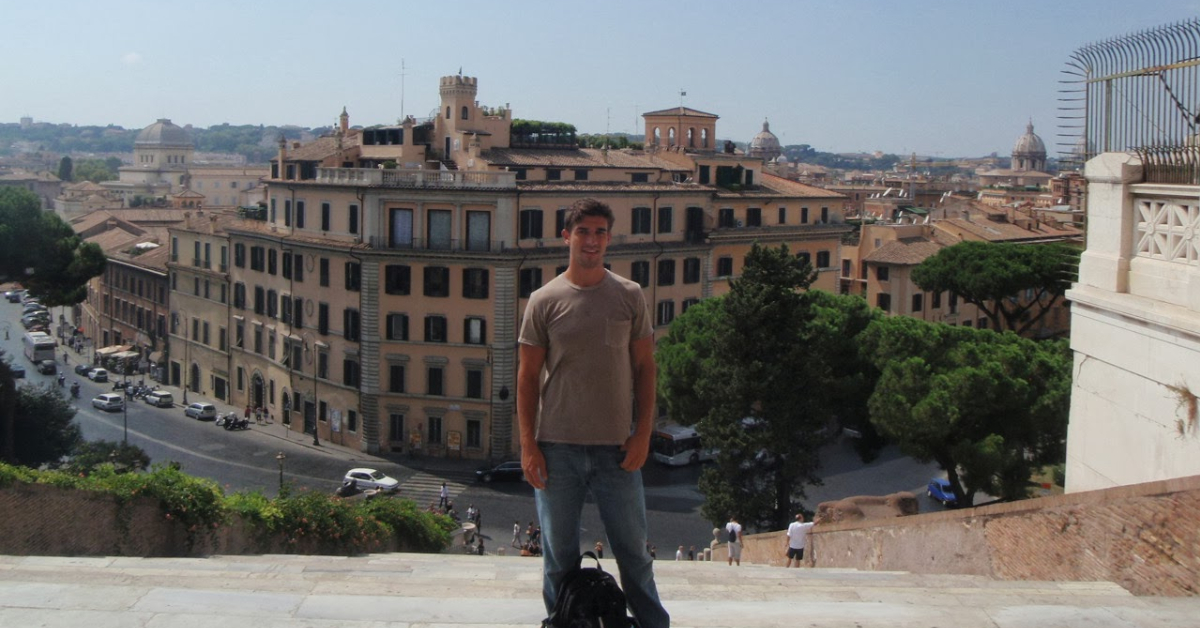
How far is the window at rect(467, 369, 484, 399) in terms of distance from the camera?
3919 centimetres

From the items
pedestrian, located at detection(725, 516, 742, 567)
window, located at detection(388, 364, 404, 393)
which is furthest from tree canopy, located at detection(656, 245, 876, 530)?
window, located at detection(388, 364, 404, 393)

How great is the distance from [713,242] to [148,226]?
47.6 m

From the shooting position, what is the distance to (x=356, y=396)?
1603 inches

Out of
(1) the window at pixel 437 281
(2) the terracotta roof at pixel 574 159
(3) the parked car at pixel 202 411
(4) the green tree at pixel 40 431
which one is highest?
(2) the terracotta roof at pixel 574 159

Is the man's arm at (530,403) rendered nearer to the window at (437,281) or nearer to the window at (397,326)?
the window at (437,281)

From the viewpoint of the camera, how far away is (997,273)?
157 ft

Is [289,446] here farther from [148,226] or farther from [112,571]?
[148,226]

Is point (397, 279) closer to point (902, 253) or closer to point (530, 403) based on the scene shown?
point (902, 253)

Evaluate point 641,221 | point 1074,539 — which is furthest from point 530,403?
point 641,221

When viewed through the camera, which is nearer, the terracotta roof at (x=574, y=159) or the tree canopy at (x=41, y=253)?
the tree canopy at (x=41, y=253)

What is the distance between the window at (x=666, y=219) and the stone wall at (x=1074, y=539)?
105 feet

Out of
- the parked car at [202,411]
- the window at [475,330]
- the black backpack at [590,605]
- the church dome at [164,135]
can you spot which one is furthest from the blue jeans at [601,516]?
the church dome at [164,135]

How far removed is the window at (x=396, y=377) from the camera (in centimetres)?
3988

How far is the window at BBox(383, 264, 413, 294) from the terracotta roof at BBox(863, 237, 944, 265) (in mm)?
23279
